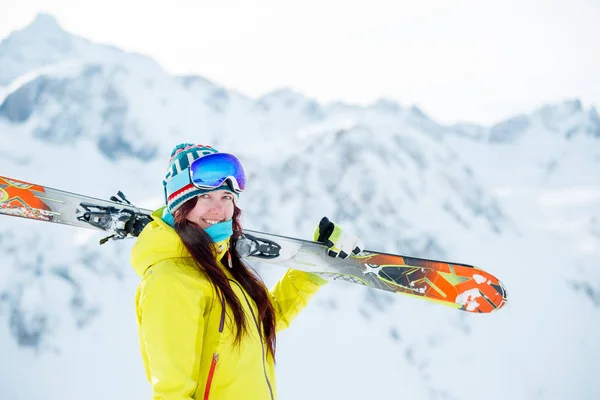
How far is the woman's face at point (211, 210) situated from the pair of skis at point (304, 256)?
111cm

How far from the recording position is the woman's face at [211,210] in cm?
195

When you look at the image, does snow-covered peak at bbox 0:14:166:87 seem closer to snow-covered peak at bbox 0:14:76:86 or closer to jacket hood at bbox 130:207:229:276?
snow-covered peak at bbox 0:14:76:86

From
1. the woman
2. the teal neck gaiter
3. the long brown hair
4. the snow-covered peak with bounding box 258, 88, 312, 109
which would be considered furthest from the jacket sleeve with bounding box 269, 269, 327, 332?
the snow-covered peak with bounding box 258, 88, 312, 109

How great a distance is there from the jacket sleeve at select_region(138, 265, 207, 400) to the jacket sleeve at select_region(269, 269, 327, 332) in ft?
2.22

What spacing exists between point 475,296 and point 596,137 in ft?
71.2

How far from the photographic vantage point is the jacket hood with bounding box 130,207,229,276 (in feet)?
5.77

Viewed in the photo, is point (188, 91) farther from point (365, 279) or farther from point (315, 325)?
point (365, 279)

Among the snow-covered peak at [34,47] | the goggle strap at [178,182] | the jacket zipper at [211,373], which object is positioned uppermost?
the snow-covered peak at [34,47]

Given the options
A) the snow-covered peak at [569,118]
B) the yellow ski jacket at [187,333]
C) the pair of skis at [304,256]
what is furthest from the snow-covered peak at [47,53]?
the snow-covered peak at [569,118]

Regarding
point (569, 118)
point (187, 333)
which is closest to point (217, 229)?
point (187, 333)

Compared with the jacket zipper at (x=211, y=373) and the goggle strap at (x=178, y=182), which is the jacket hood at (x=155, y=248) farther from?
the jacket zipper at (x=211, y=373)

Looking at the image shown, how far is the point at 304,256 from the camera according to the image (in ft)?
10.6

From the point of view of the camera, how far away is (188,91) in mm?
15773

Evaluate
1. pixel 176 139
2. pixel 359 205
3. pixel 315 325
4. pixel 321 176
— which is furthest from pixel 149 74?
pixel 315 325
